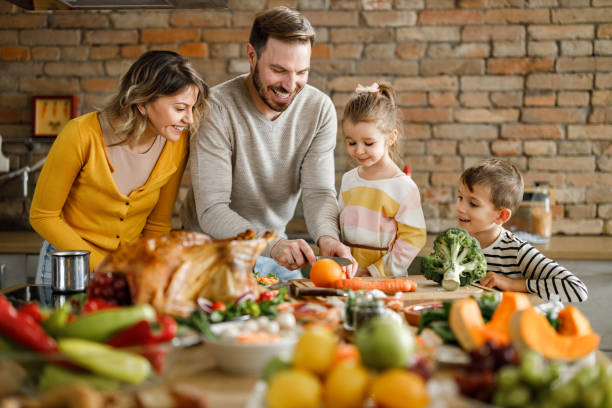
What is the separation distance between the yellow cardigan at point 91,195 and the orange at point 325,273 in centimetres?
83

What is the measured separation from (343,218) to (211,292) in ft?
3.58

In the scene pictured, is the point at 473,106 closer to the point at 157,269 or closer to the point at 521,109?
the point at 521,109

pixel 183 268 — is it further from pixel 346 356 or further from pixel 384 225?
pixel 384 225

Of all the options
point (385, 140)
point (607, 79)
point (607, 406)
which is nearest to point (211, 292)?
point (607, 406)

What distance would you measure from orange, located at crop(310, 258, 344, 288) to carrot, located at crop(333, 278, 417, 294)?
20mm

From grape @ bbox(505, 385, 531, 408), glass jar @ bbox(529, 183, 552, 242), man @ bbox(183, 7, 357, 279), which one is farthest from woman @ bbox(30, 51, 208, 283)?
glass jar @ bbox(529, 183, 552, 242)

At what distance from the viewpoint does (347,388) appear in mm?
824

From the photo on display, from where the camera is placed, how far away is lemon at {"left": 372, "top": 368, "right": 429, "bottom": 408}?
0.79 m

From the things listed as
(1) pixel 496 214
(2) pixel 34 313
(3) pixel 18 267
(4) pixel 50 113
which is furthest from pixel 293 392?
(4) pixel 50 113

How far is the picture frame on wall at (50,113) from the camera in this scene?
140 inches

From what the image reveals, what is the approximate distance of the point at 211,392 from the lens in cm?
99

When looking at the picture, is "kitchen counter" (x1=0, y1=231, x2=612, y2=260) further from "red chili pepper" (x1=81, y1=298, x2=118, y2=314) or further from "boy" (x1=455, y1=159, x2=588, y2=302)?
"red chili pepper" (x1=81, y1=298, x2=118, y2=314)

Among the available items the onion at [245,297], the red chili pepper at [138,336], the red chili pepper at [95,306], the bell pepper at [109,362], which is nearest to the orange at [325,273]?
the onion at [245,297]

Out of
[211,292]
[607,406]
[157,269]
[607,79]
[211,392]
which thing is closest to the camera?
[607,406]
